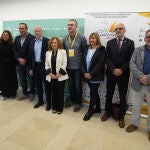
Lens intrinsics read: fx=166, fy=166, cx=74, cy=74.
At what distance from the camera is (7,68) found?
3.88 meters

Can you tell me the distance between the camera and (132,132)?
108 inches

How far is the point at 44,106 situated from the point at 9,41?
1.70 metres

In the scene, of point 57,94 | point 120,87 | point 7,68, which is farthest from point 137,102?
point 7,68

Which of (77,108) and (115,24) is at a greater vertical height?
(115,24)

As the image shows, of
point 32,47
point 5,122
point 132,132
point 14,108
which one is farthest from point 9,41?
point 132,132

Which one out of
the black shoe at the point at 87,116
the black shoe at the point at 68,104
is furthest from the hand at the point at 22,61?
the black shoe at the point at 87,116

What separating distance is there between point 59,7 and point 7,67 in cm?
188

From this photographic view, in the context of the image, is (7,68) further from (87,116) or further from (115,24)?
(115,24)

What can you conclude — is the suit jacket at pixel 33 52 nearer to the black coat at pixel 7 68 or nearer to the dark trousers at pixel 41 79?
the dark trousers at pixel 41 79

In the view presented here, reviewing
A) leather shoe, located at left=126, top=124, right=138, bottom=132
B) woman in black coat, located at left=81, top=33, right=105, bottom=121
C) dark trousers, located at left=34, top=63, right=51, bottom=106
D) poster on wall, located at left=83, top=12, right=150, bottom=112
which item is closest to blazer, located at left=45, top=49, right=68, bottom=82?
dark trousers, located at left=34, top=63, right=51, bottom=106

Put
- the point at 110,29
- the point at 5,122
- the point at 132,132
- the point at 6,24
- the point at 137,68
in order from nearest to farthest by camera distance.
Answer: the point at 137,68 < the point at 132,132 < the point at 5,122 < the point at 110,29 < the point at 6,24

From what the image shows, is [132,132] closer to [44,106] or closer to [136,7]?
[44,106]

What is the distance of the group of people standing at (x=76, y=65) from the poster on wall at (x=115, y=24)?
328 millimetres

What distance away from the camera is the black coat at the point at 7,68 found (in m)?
3.78
